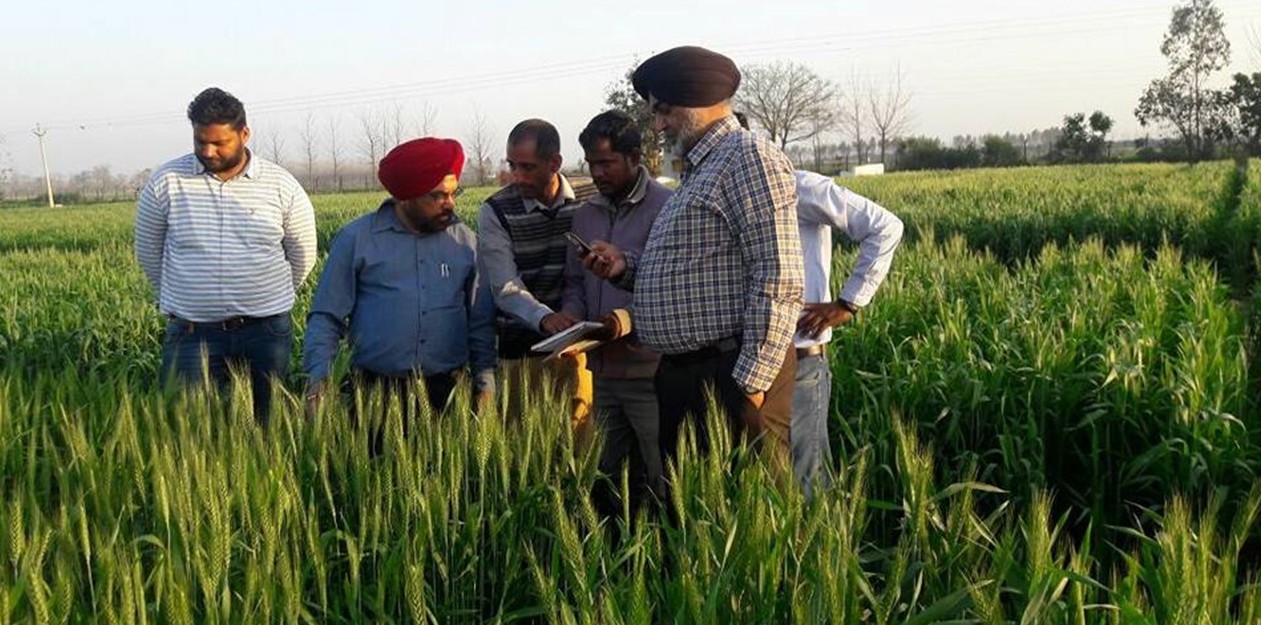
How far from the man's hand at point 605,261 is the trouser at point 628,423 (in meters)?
0.44

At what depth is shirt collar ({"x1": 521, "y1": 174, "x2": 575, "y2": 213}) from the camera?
11.5ft

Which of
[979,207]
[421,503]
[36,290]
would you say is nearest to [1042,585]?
[421,503]

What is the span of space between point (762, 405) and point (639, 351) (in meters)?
0.68

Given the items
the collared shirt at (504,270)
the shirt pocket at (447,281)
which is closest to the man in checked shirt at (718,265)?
the collared shirt at (504,270)

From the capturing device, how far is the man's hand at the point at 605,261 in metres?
3.03

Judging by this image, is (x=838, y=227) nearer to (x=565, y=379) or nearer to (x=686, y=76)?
(x=686, y=76)

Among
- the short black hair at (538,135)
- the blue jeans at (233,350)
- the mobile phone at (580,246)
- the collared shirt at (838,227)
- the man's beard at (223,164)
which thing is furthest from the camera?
the blue jeans at (233,350)

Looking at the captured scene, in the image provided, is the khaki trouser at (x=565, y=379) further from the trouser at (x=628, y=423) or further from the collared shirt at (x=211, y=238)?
the collared shirt at (x=211, y=238)

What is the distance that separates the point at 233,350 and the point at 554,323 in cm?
138

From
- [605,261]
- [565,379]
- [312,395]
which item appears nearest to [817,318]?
[605,261]

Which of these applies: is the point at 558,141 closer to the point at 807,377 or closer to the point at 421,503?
the point at 807,377

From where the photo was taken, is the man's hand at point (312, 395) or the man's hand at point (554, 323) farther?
the man's hand at point (554, 323)

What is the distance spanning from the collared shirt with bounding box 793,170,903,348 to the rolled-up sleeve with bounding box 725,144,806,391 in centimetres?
46

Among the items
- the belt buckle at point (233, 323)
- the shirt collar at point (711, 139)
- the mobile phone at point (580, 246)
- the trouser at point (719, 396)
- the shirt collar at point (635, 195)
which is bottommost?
the trouser at point (719, 396)
